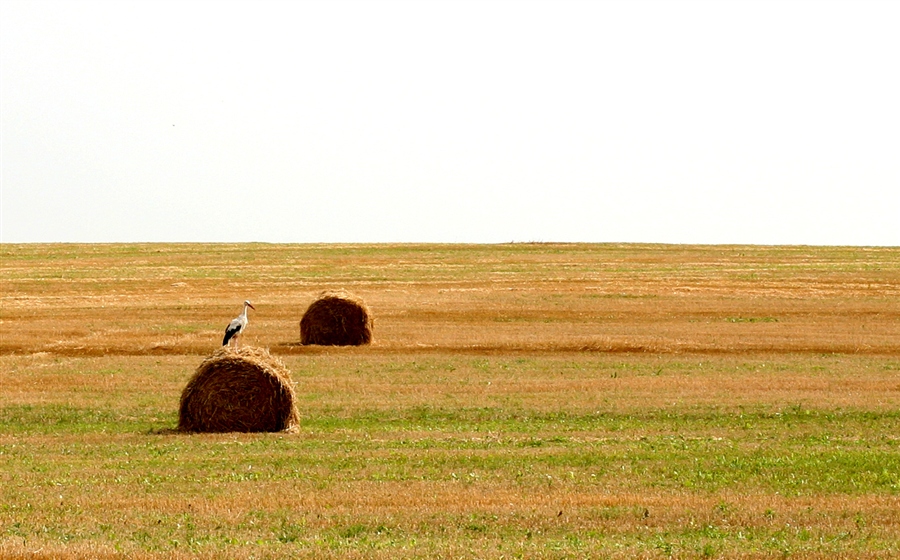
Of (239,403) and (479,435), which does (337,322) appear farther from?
(479,435)

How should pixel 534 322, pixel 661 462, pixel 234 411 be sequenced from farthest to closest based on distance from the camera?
pixel 534 322 < pixel 234 411 < pixel 661 462

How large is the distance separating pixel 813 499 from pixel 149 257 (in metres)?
55.1

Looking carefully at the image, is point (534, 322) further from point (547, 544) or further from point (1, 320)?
point (547, 544)

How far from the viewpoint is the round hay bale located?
29594 mm

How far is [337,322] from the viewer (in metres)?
29.7

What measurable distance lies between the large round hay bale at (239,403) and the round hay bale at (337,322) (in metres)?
11.9

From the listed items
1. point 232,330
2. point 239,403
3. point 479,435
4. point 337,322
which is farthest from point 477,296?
point 479,435

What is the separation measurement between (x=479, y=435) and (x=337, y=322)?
13749 mm

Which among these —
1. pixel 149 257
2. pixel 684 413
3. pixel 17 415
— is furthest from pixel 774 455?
pixel 149 257

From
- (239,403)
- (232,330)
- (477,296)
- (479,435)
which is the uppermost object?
(232,330)

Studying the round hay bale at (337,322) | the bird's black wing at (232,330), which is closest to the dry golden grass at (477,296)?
the round hay bale at (337,322)

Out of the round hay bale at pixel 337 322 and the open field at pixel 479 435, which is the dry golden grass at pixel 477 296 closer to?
the open field at pixel 479 435

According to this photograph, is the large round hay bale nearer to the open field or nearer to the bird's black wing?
the open field

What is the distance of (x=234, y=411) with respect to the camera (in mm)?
17531
